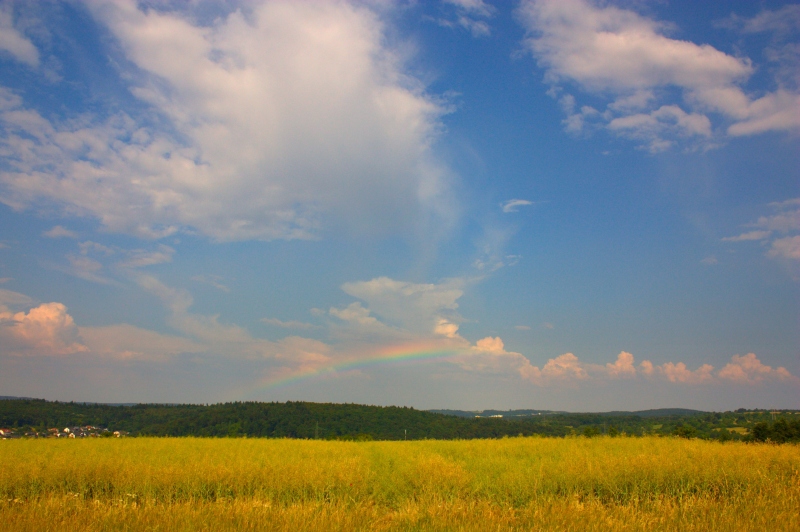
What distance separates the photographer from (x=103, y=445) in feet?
70.5

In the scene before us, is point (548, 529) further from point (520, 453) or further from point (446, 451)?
point (446, 451)

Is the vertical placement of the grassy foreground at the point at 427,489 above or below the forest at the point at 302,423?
above

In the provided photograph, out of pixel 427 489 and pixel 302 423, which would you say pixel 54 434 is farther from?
pixel 427 489

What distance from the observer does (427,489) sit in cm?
1309

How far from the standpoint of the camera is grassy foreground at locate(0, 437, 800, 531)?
776 cm

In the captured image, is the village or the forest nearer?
the village

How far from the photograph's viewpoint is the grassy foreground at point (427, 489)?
7.76 metres

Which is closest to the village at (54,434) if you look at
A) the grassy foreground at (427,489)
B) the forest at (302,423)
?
the forest at (302,423)

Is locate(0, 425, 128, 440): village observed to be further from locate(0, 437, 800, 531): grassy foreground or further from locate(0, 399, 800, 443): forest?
locate(0, 437, 800, 531): grassy foreground

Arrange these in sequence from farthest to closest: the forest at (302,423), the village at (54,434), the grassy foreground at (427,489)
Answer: the forest at (302,423) → the village at (54,434) → the grassy foreground at (427,489)

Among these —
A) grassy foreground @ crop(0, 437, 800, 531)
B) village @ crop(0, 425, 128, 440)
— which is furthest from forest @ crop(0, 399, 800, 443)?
grassy foreground @ crop(0, 437, 800, 531)

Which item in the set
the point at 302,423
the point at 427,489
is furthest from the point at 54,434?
the point at 427,489

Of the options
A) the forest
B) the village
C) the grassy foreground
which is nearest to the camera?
the grassy foreground

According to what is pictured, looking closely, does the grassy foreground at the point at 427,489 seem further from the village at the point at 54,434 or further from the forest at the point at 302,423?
the forest at the point at 302,423
